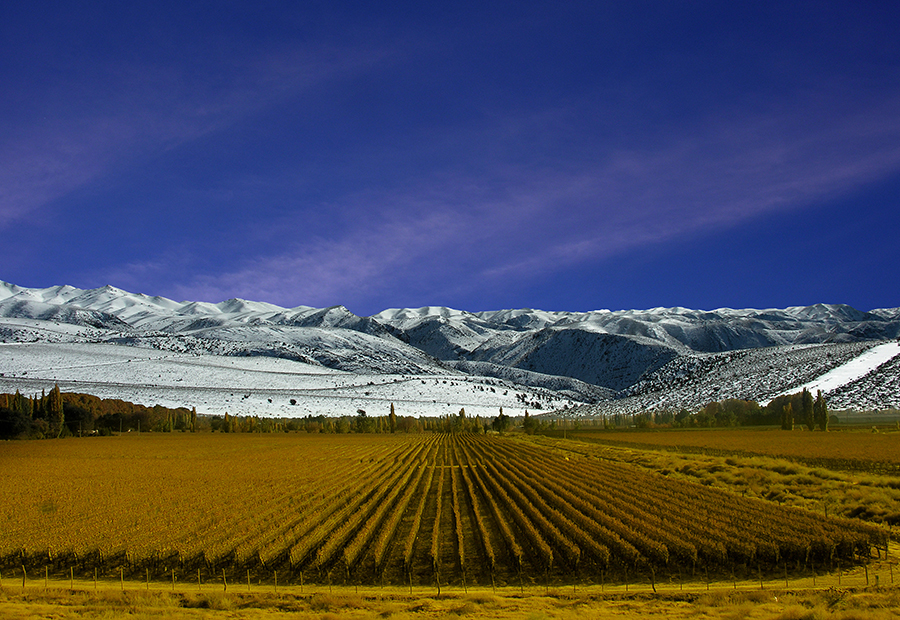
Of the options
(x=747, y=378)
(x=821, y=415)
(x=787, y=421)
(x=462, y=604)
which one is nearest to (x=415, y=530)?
(x=462, y=604)

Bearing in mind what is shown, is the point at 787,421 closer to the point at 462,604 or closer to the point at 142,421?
the point at 462,604

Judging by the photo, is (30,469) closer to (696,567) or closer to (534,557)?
(534,557)

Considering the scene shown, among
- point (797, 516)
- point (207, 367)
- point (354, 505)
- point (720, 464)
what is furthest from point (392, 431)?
point (797, 516)

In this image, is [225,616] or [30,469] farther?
[30,469]

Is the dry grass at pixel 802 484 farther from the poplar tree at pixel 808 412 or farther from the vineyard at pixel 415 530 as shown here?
the poplar tree at pixel 808 412

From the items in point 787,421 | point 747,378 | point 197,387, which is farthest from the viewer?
point 197,387

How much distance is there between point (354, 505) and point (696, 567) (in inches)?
721

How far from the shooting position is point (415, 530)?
83.9 ft

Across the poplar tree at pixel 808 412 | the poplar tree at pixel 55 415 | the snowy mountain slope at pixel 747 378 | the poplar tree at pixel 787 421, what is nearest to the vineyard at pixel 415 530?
the poplar tree at pixel 808 412

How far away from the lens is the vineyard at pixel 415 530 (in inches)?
817

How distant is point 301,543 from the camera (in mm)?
23688

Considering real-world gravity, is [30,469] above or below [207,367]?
below

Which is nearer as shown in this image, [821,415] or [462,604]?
[462,604]

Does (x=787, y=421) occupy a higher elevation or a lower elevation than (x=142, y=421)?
higher
